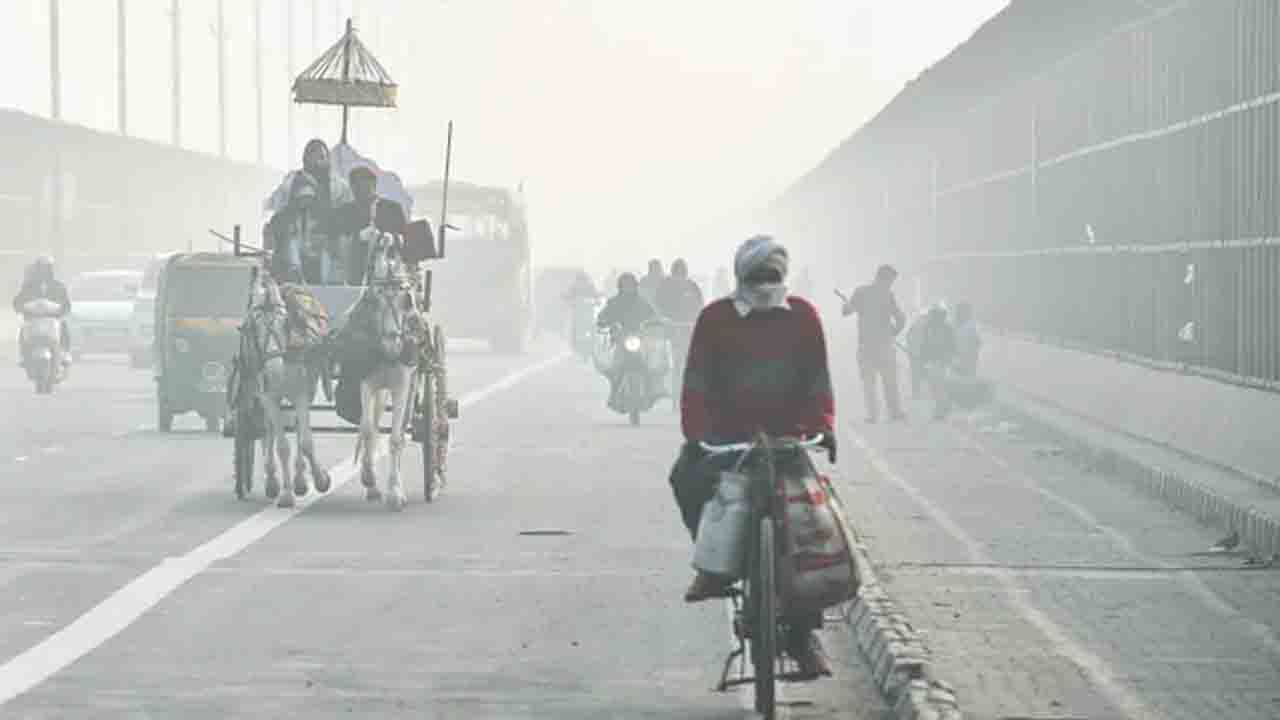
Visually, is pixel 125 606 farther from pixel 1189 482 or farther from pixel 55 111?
pixel 55 111

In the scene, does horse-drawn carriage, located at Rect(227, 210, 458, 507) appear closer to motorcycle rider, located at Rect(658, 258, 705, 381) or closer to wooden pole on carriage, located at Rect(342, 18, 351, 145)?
wooden pole on carriage, located at Rect(342, 18, 351, 145)

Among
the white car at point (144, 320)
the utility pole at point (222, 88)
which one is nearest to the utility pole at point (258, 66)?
the utility pole at point (222, 88)

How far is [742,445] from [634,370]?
2204 cm

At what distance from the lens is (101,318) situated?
52.2m

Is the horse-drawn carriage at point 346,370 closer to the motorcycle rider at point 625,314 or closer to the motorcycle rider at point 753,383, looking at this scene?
the motorcycle rider at point 753,383

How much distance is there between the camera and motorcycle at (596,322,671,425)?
3259cm

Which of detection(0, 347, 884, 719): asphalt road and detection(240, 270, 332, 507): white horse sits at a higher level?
detection(240, 270, 332, 507): white horse

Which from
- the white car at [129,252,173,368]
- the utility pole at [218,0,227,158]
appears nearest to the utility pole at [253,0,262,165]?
the utility pole at [218,0,227,158]

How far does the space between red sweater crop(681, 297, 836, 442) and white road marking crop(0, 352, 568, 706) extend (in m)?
2.74

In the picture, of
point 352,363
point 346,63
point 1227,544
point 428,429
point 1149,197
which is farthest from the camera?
point 1149,197

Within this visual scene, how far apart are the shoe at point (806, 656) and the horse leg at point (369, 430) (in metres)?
9.14

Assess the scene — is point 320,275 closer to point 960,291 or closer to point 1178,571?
point 1178,571

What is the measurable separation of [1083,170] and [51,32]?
117 ft

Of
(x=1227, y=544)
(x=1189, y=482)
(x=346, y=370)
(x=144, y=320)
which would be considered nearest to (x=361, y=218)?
(x=346, y=370)
